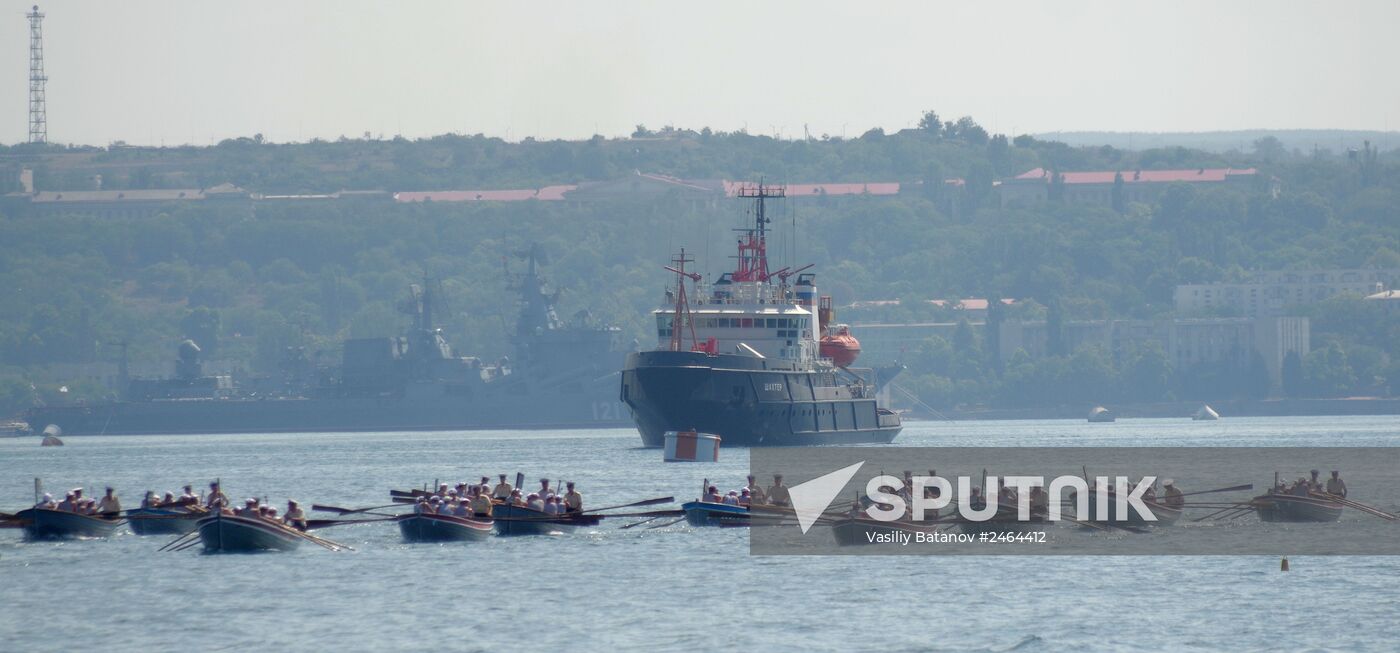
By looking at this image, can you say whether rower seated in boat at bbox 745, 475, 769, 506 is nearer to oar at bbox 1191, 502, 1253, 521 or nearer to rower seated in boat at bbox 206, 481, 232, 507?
oar at bbox 1191, 502, 1253, 521

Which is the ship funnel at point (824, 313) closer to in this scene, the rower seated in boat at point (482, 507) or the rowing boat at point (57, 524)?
the rower seated in boat at point (482, 507)

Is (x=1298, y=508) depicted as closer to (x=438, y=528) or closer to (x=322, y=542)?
(x=438, y=528)

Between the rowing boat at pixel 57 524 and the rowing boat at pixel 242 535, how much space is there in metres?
5.80

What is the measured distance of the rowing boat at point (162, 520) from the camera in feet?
219

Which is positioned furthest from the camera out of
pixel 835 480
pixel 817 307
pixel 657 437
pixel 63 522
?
pixel 817 307

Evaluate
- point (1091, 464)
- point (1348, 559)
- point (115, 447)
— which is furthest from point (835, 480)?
point (115, 447)

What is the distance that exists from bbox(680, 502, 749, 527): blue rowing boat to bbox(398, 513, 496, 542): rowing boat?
639cm

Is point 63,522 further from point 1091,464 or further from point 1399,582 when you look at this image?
point 1091,464

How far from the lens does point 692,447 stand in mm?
108125

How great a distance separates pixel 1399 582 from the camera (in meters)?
54.1

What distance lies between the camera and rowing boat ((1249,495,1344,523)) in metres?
67.6

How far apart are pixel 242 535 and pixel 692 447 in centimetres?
4846

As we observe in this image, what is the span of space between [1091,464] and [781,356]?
77.3 ft

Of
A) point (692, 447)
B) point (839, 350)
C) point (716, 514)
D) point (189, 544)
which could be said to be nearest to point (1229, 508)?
point (716, 514)
